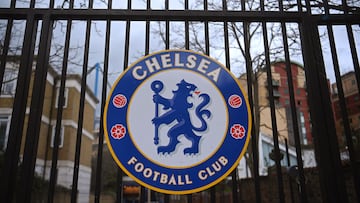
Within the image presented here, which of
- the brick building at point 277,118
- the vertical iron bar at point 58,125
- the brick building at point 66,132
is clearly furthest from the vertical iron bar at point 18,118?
the brick building at point 66,132

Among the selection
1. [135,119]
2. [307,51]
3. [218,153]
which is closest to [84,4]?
[135,119]

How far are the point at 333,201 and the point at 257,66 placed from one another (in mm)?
5557

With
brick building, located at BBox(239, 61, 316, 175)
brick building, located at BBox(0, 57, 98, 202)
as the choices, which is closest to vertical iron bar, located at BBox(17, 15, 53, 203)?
brick building, located at BBox(239, 61, 316, 175)

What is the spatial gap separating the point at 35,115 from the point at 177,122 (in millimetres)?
969

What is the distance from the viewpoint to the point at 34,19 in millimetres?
2273

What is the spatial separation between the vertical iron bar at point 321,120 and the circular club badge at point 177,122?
0.51 meters

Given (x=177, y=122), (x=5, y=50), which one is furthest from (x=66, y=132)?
(x=177, y=122)

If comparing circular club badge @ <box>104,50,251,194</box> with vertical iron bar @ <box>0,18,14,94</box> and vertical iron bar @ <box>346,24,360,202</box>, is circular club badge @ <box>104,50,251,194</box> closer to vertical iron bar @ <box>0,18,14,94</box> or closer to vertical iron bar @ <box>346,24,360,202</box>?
vertical iron bar @ <box>346,24,360,202</box>

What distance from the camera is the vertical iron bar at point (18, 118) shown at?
1928mm

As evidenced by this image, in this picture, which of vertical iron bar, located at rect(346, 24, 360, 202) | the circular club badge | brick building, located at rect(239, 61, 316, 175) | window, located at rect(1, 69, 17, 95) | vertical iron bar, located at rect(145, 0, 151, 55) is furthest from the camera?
brick building, located at rect(239, 61, 316, 175)

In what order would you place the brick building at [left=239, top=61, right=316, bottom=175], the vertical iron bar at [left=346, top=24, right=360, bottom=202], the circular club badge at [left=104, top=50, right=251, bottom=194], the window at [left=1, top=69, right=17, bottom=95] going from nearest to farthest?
1. the circular club badge at [left=104, top=50, right=251, bottom=194]
2. the vertical iron bar at [left=346, top=24, right=360, bottom=202]
3. the window at [left=1, top=69, right=17, bottom=95]
4. the brick building at [left=239, top=61, right=316, bottom=175]

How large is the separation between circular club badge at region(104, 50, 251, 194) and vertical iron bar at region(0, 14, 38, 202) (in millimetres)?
615

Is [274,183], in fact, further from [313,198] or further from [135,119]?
[135,119]

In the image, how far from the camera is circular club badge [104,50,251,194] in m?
1.91
